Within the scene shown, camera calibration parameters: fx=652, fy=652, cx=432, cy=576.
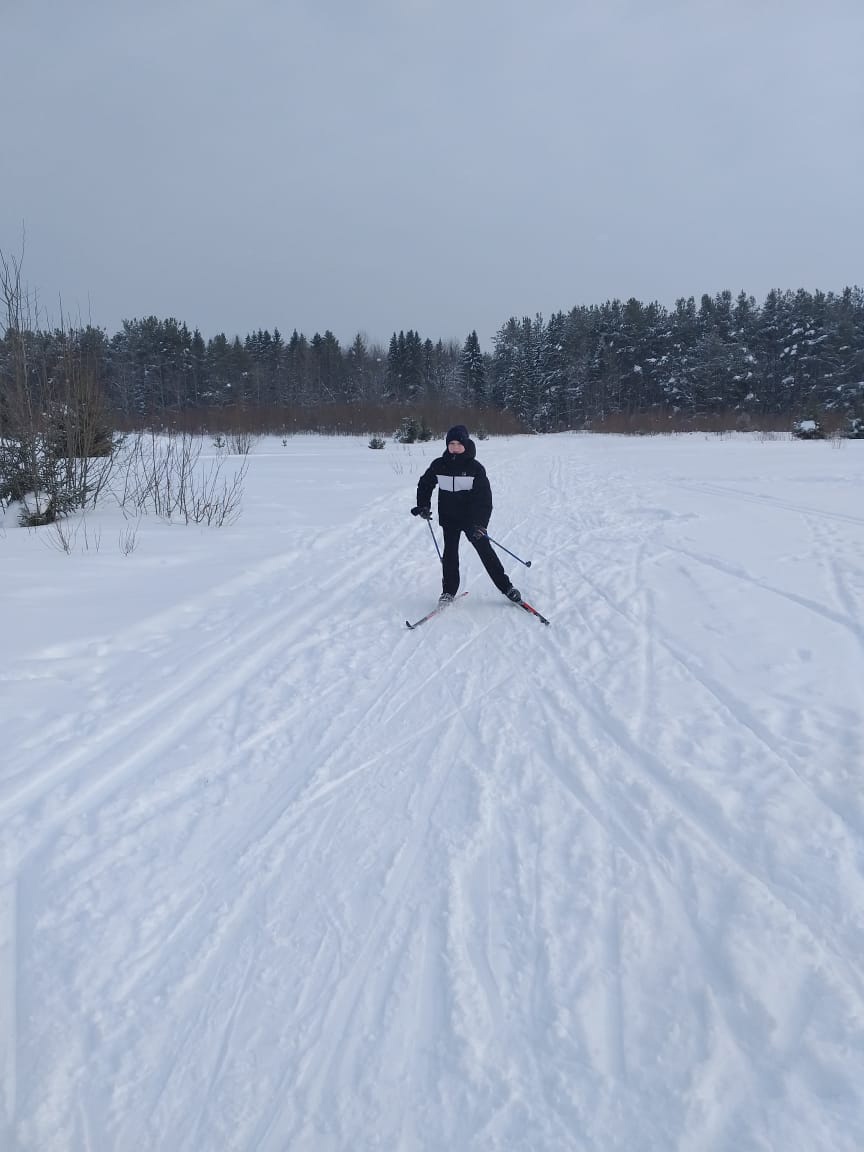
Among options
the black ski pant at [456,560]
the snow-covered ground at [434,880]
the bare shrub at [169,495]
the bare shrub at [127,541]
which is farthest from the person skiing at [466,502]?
the bare shrub at [169,495]

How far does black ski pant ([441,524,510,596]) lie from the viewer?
6.42 meters

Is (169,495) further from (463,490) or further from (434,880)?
(434,880)

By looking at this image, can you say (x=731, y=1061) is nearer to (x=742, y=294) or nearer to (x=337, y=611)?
(x=337, y=611)

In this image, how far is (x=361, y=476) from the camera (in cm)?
1916

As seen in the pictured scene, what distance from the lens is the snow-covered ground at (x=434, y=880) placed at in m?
1.92

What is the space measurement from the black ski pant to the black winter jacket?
0.12 meters

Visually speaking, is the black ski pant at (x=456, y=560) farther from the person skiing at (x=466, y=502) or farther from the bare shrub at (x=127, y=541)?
the bare shrub at (x=127, y=541)

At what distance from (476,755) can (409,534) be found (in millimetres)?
6853

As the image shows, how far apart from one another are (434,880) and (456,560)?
411 cm

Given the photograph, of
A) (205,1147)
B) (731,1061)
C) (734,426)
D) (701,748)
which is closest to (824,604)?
(701,748)

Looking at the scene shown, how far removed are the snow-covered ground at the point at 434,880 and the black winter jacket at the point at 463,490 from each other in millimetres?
1077

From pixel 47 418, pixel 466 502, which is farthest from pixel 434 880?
pixel 47 418

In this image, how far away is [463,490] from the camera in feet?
21.2

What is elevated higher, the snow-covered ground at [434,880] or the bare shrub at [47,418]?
the bare shrub at [47,418]
